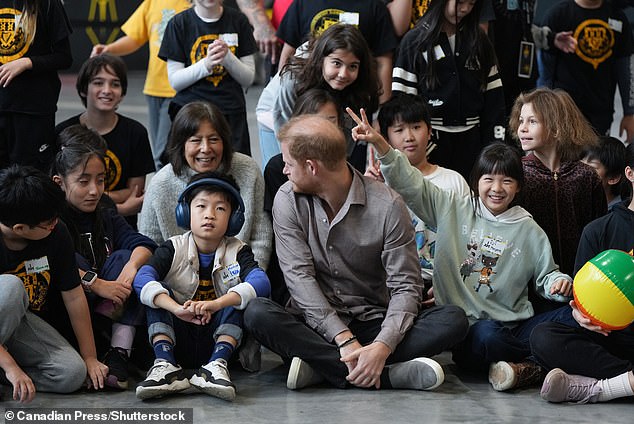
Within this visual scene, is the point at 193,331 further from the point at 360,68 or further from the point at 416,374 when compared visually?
the point at 360,68

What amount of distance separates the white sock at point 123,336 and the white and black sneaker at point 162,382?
0.68 ft

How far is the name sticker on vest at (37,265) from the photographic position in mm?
3117

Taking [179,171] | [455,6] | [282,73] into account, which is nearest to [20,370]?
[179,171]

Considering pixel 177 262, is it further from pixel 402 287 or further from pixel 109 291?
pixel 402 287

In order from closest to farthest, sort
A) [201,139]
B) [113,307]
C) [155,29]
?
[113,307] < [201,139] < [155,29]

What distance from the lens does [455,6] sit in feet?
13.3

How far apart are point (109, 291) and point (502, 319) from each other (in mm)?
1356

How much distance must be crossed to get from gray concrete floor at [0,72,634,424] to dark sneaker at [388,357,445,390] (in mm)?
26

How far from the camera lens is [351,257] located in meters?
3.22

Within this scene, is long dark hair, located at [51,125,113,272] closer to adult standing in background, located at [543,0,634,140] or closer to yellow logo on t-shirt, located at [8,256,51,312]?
yellow logo on t-shirt, located at [8,256,51,312]

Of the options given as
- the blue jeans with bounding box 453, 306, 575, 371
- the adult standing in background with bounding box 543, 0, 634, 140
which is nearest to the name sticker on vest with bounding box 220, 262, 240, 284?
the blue jeans with bounding box 453, 306, 575, 371

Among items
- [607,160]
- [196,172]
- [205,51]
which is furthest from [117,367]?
[607,160]

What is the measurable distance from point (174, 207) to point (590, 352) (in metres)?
1.61

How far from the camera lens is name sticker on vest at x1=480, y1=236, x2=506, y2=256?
11.1 ft
